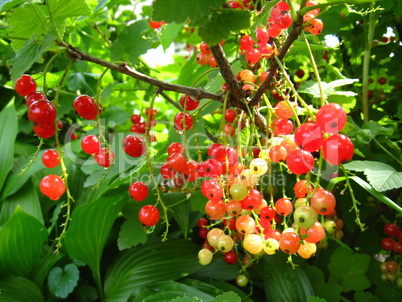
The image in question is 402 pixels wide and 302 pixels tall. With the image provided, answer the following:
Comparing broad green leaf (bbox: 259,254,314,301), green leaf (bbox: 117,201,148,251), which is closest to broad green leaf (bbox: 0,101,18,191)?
green leaf (bbox: 117,201,148,251)

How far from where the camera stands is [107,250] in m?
1.16

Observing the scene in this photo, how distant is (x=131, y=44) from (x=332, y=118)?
80 centimetres

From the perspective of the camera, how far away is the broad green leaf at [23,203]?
120 centimetres

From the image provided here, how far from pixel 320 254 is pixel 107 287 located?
2.19ft

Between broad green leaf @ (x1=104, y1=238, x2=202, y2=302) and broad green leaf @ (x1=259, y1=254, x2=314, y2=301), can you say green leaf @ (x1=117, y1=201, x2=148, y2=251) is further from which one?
broad green leaf @ (x1=259, y1=254, x2=314, y2=301)

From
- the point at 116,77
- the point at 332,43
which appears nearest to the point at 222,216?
the point at 332,43

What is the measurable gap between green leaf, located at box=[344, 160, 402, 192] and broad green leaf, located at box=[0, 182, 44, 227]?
103cm

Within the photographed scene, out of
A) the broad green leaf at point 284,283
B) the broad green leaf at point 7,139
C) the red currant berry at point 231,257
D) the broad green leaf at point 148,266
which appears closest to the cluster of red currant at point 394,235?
the broad green leaf at point 284,283

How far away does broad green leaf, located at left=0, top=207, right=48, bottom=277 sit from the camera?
3.36 feet

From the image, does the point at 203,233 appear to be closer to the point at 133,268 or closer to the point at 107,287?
the point at 133,268

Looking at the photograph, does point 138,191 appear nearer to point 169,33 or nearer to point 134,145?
Answer: point 134,145

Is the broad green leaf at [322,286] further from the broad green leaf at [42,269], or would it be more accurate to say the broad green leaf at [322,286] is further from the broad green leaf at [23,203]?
the broad green leaf at [23,203]

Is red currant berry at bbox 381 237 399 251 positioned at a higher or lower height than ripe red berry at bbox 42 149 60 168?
lower

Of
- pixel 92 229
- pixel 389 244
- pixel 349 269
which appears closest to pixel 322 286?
pixel 349 269
